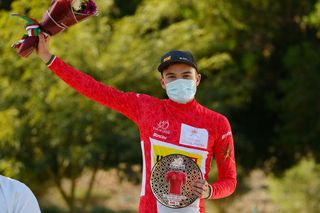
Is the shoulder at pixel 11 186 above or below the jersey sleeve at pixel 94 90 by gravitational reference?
below

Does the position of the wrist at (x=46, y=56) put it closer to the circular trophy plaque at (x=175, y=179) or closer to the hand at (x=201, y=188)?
the circular trophy plaque at (x=175, y=179)

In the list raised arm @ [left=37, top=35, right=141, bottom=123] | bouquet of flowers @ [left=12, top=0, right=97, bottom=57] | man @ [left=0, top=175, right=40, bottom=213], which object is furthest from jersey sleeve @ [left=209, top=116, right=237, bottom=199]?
man @ [left=0, top=175, right=40, bottom=213]

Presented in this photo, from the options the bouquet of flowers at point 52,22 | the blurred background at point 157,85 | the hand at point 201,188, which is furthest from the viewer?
the blurred background at point 157,85

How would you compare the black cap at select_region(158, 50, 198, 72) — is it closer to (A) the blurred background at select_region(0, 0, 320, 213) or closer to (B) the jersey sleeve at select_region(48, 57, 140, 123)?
(B) the jersey sleeve at select_region(48, 57, 140, 123)

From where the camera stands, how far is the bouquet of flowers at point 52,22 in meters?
3.93

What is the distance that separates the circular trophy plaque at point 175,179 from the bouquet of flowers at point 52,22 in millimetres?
805

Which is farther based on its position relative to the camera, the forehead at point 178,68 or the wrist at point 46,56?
the forehead at point 178,68

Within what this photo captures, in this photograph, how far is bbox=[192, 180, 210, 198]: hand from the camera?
380 centimetres

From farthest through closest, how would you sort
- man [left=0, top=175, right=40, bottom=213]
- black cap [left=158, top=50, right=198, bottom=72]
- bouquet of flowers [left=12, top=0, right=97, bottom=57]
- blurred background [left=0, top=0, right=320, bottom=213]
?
blurred background [left=0, top=0, right=320, bottom=213] < black cap [left=158, top=50, right=198, bottom=72] < bouquet of flowers [left=12, top=0, right=97, bottom=57] < man [left=0, top=175, right=40, bottom=213]

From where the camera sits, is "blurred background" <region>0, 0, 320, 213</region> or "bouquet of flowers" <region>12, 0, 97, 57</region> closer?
"bouquet of flowers" <region>12, 0, 97, 57</region>

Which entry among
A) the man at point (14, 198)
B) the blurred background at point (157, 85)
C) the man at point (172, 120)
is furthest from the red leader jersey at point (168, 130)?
the blurred background at point (157, 85)

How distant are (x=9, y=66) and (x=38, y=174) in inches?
75.3

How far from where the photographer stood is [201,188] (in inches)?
150

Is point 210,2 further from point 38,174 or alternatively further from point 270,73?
point 38,174
